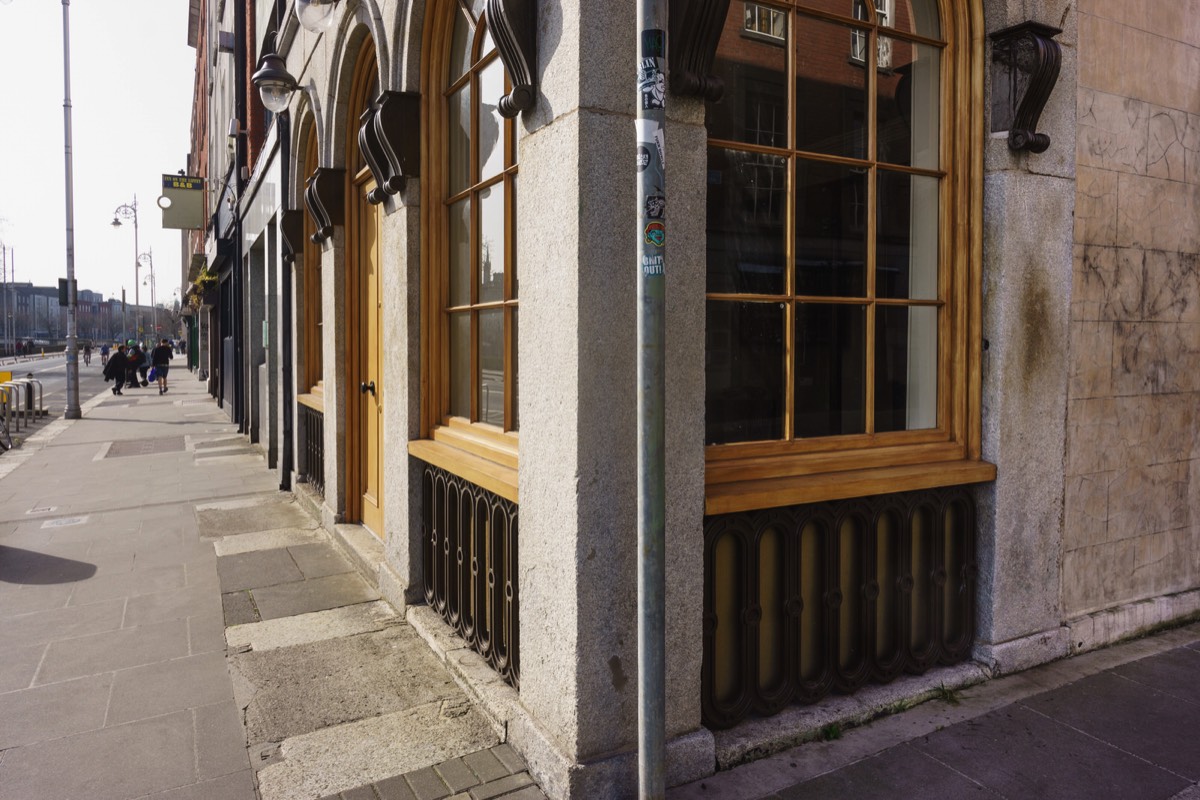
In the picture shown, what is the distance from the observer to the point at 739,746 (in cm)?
331

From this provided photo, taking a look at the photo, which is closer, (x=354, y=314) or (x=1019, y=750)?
(x=1019, y=750)

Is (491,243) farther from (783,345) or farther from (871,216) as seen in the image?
(871,216)

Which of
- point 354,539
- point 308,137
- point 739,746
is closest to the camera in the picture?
point 739,746

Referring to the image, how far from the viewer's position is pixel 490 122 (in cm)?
425

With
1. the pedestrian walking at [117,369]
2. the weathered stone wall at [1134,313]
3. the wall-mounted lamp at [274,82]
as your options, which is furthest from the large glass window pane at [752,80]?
the pedestrian walking at [117,369]

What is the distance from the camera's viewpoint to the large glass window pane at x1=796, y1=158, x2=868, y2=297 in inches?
148

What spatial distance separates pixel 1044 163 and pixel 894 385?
1.35 m

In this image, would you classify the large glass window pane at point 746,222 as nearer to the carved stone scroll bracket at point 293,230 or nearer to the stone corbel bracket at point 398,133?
the stone corbel bracket at point 398,133

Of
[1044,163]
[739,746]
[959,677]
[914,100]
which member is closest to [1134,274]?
[1044,163]

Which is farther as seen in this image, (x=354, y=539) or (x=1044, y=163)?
(x=354, y=539)

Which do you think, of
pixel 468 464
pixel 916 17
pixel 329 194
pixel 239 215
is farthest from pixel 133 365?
pixel 916 17

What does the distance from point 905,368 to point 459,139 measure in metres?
2.71

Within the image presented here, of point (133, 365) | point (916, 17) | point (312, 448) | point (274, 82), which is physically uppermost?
point (274, 82)

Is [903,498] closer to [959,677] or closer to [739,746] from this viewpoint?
[959,677]
